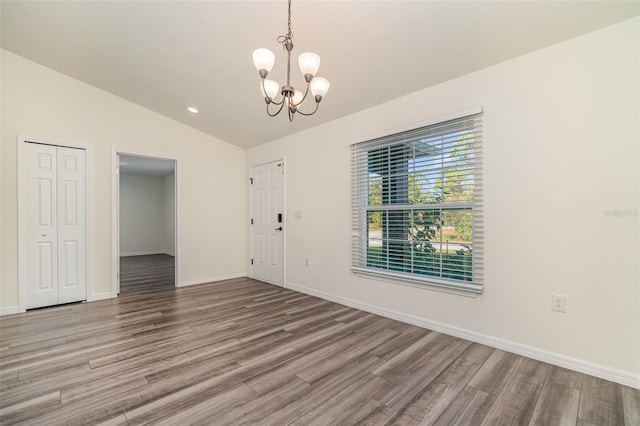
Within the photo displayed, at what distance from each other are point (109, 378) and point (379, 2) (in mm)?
3333

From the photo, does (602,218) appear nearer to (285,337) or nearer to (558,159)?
(558,159)

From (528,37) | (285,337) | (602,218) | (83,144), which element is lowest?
(285,337)

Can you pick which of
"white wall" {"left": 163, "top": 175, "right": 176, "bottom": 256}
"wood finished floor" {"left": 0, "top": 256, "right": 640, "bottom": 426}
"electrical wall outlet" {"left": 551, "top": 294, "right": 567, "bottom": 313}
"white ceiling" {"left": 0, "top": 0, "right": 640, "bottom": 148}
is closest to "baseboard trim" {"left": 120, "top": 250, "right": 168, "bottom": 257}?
"white wall" {"left": 163, "top": 175, "right": 176, "bottom": 256}

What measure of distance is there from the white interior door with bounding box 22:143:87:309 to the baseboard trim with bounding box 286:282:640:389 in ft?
12.5

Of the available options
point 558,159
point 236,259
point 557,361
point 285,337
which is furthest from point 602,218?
point 236,259

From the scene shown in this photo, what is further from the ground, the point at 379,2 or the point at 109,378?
the point at 379,2

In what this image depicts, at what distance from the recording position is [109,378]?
78.0 inches

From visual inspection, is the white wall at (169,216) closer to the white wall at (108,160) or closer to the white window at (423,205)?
the white wall at (108,160)

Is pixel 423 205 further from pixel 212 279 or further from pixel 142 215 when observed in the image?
pixel 142 215

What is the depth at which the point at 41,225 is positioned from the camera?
356cm

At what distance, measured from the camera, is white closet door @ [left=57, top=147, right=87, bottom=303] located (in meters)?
3.70

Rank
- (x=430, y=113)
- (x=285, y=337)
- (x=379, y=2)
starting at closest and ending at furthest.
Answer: (x=379, y=2)
(x=285, y=337)
(x=430, y=113)

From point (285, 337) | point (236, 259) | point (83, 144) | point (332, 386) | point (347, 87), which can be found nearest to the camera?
point (332, 386)

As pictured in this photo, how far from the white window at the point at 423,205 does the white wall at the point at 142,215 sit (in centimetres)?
733
